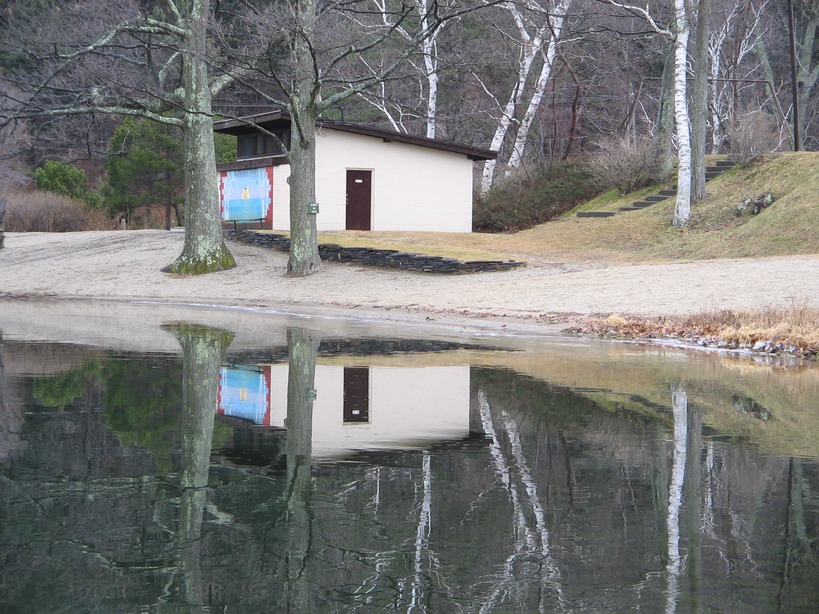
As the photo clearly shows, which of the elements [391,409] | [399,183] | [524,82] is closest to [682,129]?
[399,183]

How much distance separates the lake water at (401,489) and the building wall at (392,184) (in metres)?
30.6

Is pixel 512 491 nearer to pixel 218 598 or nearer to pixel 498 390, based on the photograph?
pixel 218 598

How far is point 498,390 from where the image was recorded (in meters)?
10.6

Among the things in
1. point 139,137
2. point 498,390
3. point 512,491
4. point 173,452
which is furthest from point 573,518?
point 139,137

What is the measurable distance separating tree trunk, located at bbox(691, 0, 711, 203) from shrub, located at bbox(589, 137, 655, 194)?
4586 millimetres

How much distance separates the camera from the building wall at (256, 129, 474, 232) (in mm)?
42625

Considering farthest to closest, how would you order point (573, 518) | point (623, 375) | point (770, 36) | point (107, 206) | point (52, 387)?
point (770, 36) < point (107, 206) < point (623, 375) < point (52, 387) < point (573, 518)

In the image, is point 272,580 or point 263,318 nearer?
point 272,580

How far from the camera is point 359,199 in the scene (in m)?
43.5

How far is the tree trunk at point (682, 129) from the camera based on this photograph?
38969 millimetres

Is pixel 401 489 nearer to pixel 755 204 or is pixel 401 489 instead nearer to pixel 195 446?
pixel 195 446

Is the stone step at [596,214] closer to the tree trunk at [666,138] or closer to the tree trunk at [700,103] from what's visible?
the tree trunk at [700,103]

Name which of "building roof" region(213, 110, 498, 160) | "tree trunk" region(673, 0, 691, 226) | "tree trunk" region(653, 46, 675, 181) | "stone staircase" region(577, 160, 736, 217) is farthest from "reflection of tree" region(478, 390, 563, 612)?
"tree trunk" region(653, 46, 675, 181)

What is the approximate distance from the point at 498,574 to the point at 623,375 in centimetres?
794
